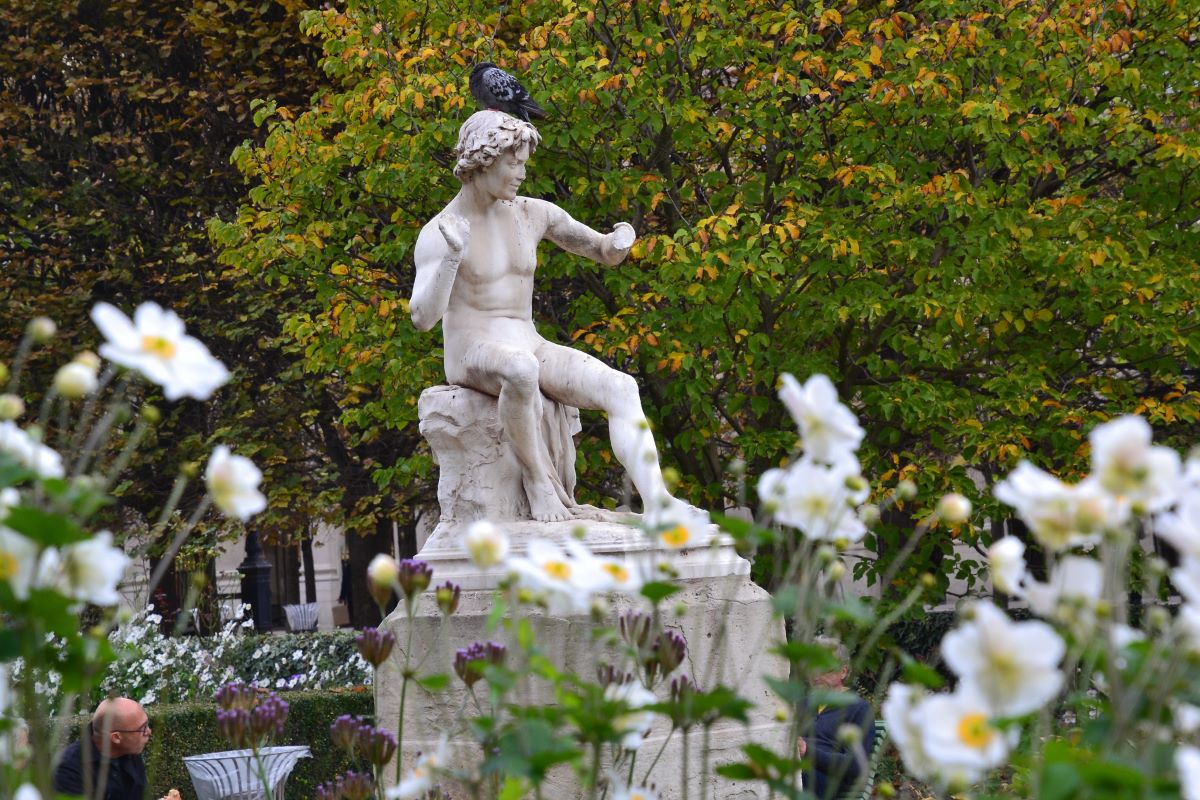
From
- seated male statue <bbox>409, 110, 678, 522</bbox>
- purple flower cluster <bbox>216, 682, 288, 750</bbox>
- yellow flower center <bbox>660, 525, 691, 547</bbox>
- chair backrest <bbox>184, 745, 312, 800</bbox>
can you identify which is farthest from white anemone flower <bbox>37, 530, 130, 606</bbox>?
seated male statue <bbox>409, 110, 678, 522</bbox>

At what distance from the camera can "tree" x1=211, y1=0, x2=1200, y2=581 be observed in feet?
34.1

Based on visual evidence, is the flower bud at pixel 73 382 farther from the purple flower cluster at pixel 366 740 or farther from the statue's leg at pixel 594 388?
the statue's leg at pixel 594 388

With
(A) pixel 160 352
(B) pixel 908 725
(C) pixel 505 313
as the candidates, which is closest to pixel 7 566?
(A) pixel 160 352

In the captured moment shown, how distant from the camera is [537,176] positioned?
1106cm

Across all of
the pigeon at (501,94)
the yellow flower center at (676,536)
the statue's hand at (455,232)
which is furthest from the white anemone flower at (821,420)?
the pigeon at (501,94)

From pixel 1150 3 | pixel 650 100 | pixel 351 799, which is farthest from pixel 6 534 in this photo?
pixel 1150 3

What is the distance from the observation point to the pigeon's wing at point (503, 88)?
6.69 meters

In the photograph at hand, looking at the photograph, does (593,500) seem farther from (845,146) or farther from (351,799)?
(351,799)

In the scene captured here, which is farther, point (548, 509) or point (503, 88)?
point (503, 88)

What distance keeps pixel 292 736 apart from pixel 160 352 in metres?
8.31

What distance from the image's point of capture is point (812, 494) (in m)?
1.99

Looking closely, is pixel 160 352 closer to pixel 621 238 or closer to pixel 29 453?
pixel 29 453

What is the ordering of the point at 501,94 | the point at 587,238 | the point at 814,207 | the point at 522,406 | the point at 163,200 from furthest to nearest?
the point at 163,200, the point at 814,207, the point at 587,238, the point at 501,94, the point at 522,406

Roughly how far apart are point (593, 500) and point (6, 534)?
9.79 m
